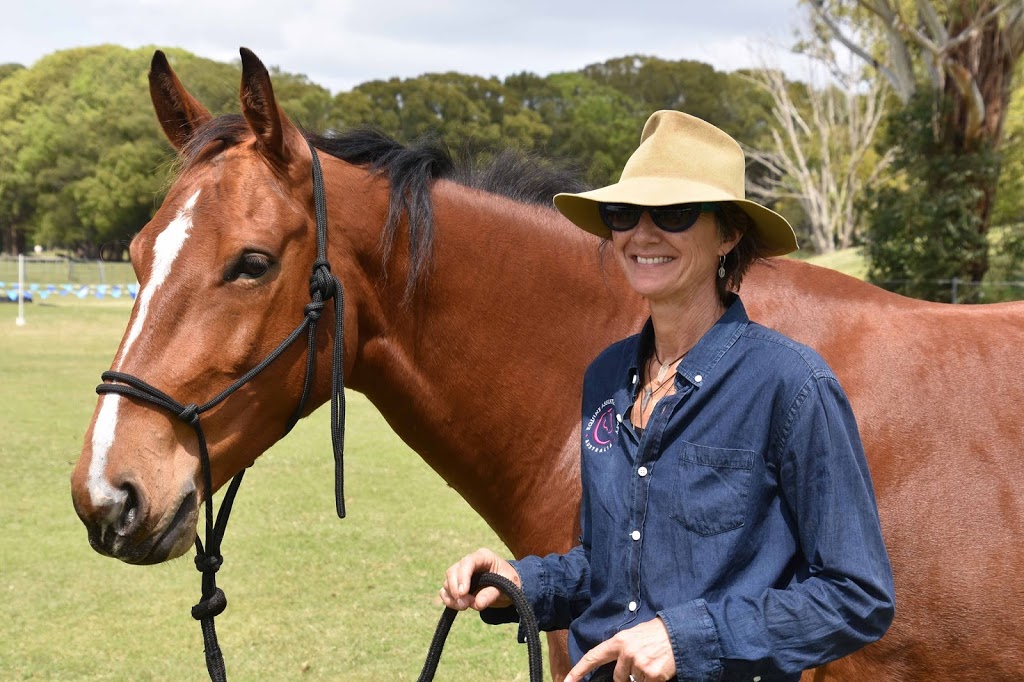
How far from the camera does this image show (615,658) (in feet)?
5.35

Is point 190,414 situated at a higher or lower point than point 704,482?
lower

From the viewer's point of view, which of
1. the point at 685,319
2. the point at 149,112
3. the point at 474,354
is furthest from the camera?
the point at 149,112

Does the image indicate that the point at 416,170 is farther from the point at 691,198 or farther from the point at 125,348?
the point at 691,198

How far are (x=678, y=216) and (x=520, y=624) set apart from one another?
95cm

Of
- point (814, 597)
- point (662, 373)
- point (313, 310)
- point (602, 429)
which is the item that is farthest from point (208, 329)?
point (814, 597)

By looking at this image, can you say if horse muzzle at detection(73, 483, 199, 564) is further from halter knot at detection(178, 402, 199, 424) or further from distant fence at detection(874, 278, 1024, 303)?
distant fence at detection(874, 278, 1024, 303)

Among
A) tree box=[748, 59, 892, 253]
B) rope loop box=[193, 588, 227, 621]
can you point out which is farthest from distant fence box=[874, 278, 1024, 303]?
tree box=[748, 59, 892, 253]

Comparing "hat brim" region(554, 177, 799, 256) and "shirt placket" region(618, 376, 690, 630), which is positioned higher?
"hat brim" region(554, 177, 799, 256)

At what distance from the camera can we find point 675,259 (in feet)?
5.97

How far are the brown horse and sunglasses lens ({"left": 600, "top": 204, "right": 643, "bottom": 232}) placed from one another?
0.84 meters

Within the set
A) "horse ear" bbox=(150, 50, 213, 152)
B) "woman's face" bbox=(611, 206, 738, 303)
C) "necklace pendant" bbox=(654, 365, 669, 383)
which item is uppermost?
"horse ear" bbox=(150, 50, 213, 152)

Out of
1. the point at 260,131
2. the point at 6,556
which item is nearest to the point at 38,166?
the point at 6,556

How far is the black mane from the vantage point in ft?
8.42

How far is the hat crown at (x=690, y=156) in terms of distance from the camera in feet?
6.00
